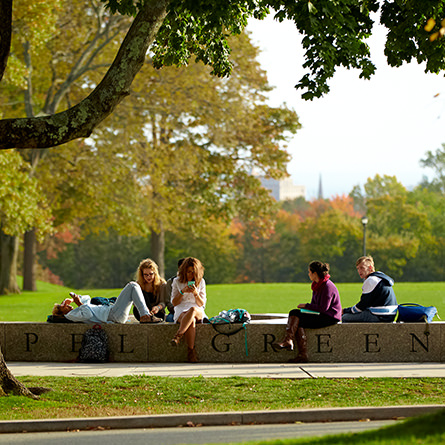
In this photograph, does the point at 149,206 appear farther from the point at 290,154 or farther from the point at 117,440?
the point at 117,440

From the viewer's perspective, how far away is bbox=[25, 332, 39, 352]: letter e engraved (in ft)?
39.1

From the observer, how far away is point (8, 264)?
34.5m

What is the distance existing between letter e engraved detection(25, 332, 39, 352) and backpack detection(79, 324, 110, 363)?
83cm

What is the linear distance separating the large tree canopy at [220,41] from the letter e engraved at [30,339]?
4.07 m

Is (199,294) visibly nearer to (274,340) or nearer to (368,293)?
(274,340)

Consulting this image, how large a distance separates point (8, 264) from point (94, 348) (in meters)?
24.3

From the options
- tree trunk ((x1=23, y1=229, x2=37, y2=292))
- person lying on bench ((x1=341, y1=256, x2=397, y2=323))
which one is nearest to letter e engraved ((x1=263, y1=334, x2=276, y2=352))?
person lying on bench ((x1=341, y1=256, x2=397, y2=323))

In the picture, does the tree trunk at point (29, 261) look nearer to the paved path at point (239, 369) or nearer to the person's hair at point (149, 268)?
→ the person's hair at point (149, 268)

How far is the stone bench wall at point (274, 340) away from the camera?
1147 centimetres

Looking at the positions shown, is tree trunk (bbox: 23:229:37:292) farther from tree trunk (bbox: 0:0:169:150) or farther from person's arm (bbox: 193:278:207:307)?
tree trunk (bbox: 0:0:169:150)

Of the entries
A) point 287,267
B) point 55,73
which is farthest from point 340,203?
point 55,73

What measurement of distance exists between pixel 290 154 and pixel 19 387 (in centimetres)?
3021

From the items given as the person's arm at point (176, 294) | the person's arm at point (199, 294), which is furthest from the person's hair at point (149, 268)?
the person's arm at point (199, 294)

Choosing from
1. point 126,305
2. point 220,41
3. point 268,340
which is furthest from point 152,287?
point 220,41
